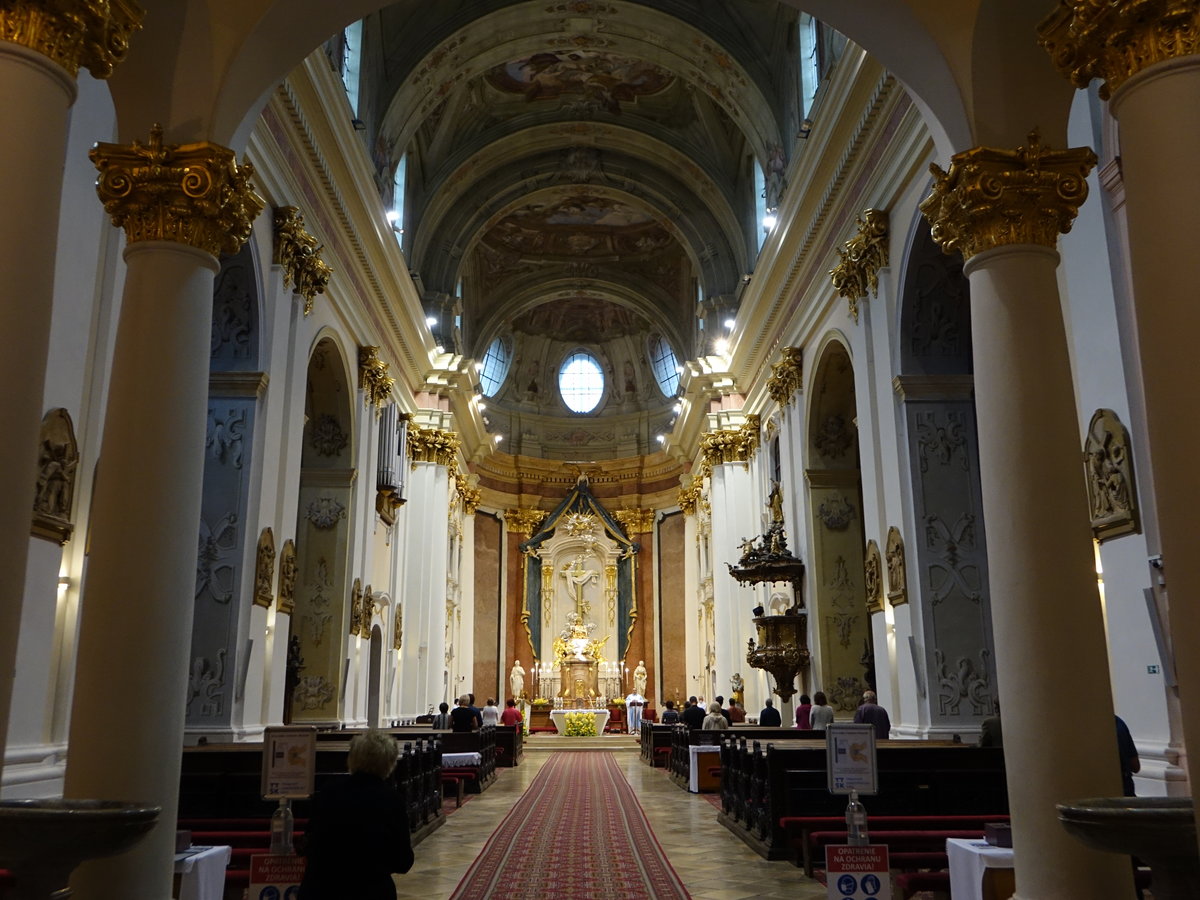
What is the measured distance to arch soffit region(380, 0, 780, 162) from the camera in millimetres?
19141

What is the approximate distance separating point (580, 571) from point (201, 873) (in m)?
28.5

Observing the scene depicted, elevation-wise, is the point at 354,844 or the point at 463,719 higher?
the point at 463,719

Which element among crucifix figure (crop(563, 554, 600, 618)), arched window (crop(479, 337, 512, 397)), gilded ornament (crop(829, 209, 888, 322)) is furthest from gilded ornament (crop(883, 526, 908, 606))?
arched window (crop(479, 337, 512, 397))

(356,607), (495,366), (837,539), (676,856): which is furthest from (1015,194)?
(495,366)

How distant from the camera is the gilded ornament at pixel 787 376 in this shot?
17.6 m

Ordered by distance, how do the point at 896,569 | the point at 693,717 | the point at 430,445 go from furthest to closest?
1. the point at 430,445
2. the point at 693,717
3. the point at 896,569

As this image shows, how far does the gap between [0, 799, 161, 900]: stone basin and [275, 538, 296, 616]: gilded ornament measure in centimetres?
896

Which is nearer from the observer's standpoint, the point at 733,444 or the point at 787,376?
the point at 787,376

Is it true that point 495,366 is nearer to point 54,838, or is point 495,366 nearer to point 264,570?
point 264,570

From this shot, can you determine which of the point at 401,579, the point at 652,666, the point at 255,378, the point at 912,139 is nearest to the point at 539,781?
the point at 401,579

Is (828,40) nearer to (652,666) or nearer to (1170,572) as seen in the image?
(1170,572)

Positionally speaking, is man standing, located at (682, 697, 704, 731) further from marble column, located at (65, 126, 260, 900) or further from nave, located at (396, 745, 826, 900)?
marble column, located at (65, 126, 260, 900)

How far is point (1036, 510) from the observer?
18.7ft

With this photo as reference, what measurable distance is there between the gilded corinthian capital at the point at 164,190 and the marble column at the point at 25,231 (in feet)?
5.21
